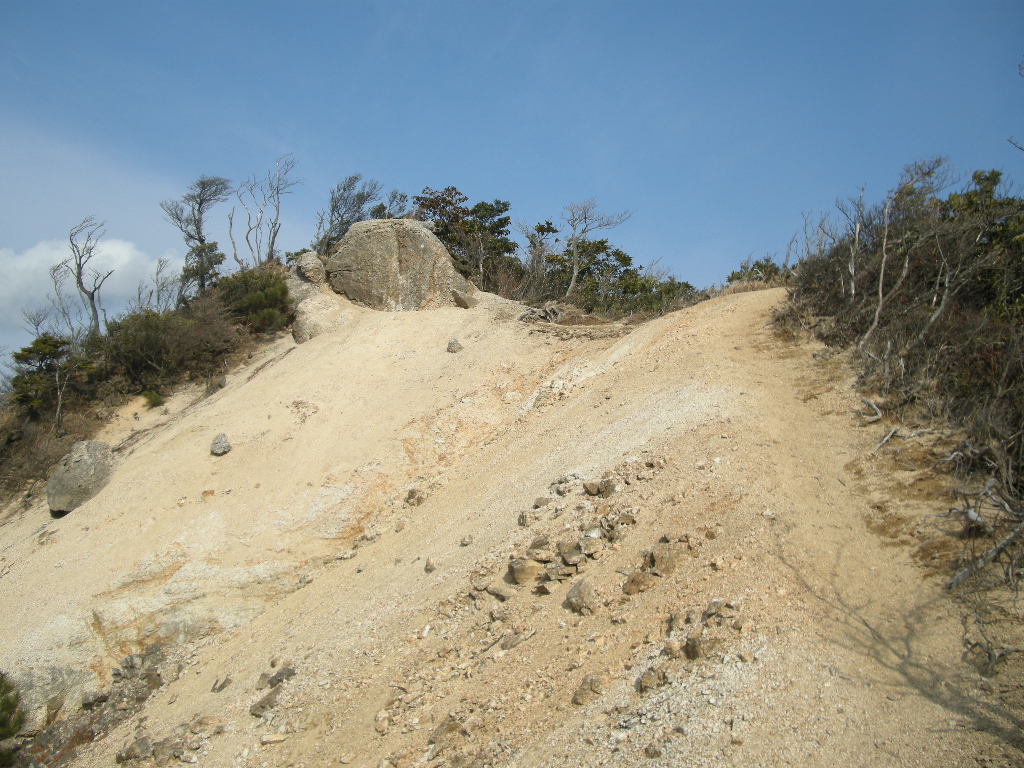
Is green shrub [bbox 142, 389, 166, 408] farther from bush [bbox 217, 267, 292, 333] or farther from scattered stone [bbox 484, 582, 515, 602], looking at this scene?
scattered stone [bbox 484, 582, 515, 602]

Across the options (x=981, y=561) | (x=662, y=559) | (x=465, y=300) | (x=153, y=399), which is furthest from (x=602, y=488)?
(x=153, y=399)

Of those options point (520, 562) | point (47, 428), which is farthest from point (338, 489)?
point (47, 428)

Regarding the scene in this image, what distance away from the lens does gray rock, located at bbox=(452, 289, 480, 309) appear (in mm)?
16855

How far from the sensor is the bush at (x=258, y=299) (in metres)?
18.0

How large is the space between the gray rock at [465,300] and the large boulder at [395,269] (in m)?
0.20

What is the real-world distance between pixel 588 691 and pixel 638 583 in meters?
1.25

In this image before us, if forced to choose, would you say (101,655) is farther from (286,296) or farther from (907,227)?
(907,227)

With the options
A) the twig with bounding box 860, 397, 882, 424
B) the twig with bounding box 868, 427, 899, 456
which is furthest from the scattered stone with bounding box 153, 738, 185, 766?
the twig with bounding box 860, 397, 882, 424

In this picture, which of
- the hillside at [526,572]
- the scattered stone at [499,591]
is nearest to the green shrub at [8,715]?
the hillside at [526,572]

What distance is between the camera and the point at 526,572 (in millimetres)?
6668

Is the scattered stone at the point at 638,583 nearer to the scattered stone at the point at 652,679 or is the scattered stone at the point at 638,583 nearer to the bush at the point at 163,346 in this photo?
the scattered stone at the point at 652,679

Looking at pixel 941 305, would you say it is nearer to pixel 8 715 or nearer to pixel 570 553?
pixel 570 553

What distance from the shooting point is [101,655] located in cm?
862

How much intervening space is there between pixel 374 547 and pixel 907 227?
979 cm
